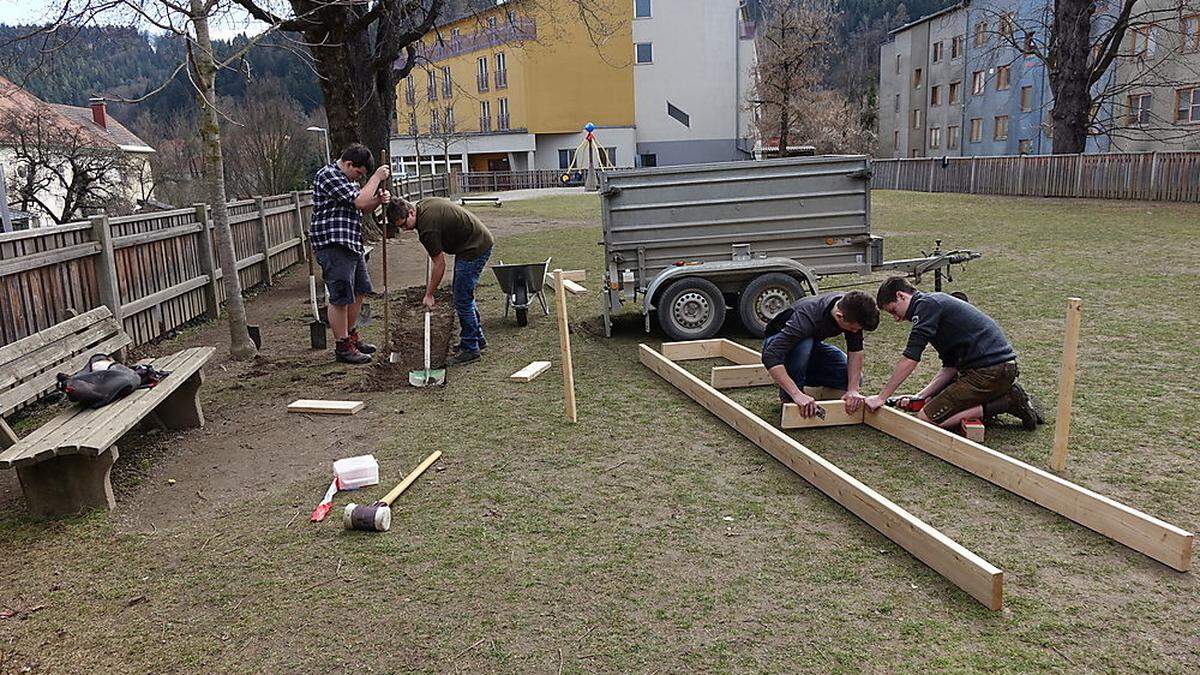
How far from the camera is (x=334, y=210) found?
7672 millimetres

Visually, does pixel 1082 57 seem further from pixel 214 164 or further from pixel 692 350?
pixel 214 164

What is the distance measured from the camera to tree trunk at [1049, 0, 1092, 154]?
2434 centimetres

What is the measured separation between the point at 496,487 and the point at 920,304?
9.24 feet

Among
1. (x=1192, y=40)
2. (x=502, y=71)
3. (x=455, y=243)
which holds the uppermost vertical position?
(x=502, y=71)

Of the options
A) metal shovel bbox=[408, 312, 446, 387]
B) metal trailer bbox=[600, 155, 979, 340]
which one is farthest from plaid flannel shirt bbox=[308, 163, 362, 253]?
→ metal trailer bbox=[600, 155, 979, 340]

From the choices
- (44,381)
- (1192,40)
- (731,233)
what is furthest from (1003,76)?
(44,381)

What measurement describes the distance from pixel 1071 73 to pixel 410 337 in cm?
2369

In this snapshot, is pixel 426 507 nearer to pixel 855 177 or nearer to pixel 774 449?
pixel 774 449

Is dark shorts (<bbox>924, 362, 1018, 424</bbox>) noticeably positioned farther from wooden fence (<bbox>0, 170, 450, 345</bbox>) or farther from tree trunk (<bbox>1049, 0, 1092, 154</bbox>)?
tree trunk (<bbox>1049, 0, 1092, 154</bbox>)

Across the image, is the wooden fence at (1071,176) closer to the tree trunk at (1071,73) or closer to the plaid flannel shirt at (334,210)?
the tree trunk at (1071,73)

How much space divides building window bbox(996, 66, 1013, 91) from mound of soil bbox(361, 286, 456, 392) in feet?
127

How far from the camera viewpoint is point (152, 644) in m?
3.34

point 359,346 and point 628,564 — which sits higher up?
point 359,346

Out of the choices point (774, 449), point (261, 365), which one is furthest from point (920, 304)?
point (261, 365)
